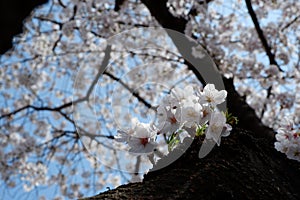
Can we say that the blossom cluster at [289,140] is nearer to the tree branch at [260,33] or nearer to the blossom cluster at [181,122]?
the blossom cluster at [181,122]

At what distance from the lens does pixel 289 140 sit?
175cm

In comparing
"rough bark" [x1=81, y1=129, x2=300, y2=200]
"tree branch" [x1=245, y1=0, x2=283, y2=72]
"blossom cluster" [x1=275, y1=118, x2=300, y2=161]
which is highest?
"tree branch" [x1=245, y1=0, x2=283, y2=72]

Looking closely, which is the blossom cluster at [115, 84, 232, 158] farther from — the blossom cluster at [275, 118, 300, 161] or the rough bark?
the blossom cluster at [275, 118, 300, 161]

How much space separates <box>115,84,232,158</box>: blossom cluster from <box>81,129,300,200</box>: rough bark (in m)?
0.08

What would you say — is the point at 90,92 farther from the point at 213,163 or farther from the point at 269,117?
the point at 213,163

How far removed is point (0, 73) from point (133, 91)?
9.86ft

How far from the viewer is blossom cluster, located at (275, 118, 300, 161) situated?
1.71m

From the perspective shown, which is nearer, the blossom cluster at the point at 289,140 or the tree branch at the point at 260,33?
the blossom cluster at the point at 289,140

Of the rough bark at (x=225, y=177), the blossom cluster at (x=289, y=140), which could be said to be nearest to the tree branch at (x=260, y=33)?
the blossom cluster at (x=289, y=140)

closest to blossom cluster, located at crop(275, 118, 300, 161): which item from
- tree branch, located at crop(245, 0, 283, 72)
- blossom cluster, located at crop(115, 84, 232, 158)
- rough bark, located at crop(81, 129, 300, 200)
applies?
rough bark, located at crop(81, 129, 300, 200)

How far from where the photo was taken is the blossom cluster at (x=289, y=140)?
5.62 ft

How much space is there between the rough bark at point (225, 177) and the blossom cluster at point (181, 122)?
78mm

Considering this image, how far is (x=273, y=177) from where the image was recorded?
149 cm

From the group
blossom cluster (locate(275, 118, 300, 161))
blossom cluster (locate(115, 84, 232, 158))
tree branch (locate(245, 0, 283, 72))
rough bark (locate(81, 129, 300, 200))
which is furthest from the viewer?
tree branch (locate(245, 0, 283, 72))
